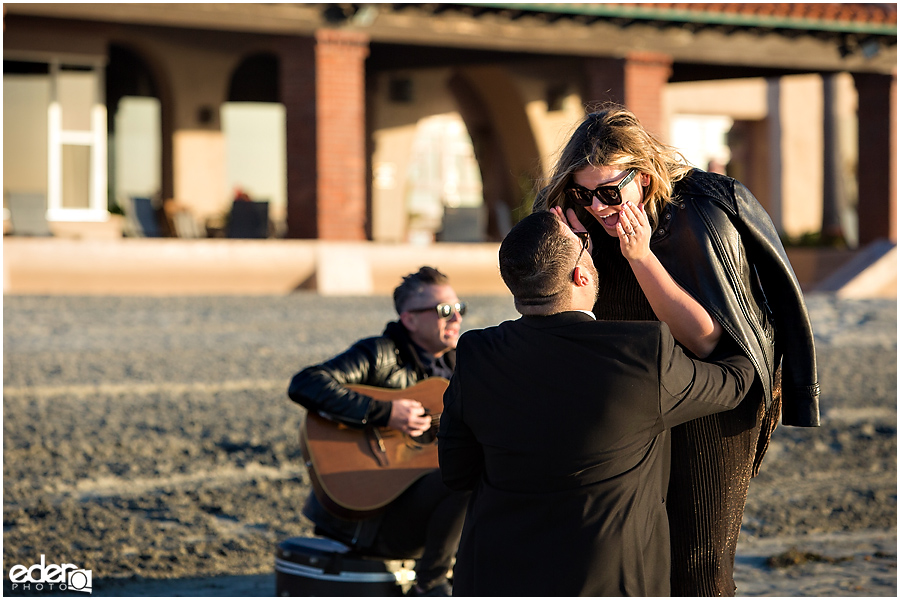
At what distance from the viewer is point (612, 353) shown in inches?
83.1

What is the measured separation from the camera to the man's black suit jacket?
2119 mm

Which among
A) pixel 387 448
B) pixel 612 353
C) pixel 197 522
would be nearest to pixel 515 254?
pixel 612 353

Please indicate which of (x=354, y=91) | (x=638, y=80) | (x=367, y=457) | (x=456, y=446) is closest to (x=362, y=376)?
(x=367, y=457)

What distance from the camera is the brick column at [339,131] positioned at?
12406 mm

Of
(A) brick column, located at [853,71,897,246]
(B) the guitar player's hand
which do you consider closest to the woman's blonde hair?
(B) the guitar player's hand

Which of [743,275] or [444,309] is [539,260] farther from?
[444,309]

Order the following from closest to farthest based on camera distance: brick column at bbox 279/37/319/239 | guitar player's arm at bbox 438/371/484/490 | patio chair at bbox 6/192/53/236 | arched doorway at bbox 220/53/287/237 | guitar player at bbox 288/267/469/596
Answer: guitar player's arm at bbox 438/371/484/490 < guitar player at bbox 288/267/469/596 < patio chair at bbox 6/192/53/236 < brick column at bbox 279/37/319/239 < arched doorway at bbox 220/53/287/237

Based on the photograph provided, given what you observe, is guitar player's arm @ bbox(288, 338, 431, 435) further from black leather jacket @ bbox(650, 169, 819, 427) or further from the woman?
black leather jacket @ bbox(650, 169, 819, 427)

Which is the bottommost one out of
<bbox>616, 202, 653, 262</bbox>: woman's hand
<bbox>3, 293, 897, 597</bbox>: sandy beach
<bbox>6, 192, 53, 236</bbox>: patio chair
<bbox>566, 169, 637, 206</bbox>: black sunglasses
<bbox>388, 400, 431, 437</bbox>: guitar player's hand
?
<bbox>3, 293, 897, 597</bbox>: sandy beach

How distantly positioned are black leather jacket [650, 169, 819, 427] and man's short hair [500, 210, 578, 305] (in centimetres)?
35

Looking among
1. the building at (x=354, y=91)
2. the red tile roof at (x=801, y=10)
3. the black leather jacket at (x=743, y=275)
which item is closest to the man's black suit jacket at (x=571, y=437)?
the black leather jacket at (x=743, y=275)

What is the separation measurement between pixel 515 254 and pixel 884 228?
586 inches

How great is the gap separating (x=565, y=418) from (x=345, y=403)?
161 centimetres

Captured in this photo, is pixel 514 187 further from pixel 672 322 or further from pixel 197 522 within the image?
pixel 672 322
